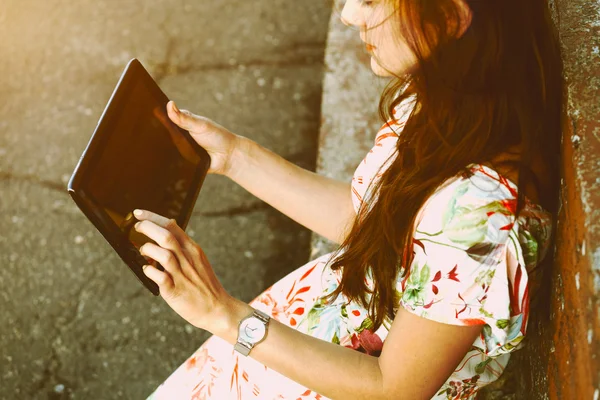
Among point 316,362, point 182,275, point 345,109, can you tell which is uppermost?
point 345,109

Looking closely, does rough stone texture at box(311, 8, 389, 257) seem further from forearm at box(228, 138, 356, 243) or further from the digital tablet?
the digital tablet

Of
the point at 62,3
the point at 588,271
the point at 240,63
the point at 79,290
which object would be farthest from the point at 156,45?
the point at 588,271

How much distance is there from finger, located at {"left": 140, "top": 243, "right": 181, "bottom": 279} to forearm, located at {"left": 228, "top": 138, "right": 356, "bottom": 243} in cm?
45

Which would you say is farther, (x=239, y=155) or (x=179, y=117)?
(x=239, y=155)

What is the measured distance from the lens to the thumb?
1.38 metres

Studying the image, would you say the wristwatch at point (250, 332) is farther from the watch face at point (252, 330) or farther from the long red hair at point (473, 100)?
the long red hair at point (473, 100)

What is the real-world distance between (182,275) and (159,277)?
46 mm

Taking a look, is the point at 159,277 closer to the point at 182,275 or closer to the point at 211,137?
the point at 182,275

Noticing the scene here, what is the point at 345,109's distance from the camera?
2596 millimetres

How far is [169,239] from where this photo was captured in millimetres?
1110

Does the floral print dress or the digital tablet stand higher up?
the digital tablet

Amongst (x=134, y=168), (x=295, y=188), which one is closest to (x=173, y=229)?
(x=134, y=168)

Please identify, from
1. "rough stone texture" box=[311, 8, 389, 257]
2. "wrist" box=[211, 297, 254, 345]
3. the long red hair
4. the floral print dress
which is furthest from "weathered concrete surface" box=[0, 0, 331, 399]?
the long red hair

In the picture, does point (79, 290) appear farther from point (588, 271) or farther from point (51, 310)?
point (588, 271)
